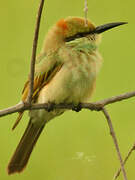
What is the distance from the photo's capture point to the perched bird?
2602mm

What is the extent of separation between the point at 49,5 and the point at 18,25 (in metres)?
0.43

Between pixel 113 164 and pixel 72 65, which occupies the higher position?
pixel 72 65

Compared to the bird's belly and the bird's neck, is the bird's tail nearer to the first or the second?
the bird's belly

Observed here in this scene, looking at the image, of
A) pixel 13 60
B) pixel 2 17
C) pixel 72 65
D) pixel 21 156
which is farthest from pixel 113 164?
pixel 2 17

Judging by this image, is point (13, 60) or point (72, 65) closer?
point (72, 65)

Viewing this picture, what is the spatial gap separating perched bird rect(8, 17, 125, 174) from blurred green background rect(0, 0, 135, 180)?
1.02ft

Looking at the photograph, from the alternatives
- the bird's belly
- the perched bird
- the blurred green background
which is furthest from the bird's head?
the blurred green background

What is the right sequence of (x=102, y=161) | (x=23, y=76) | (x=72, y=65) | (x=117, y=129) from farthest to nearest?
(x=23, y=76)
(x=117, y=129)
(x=102, y=161)
(x=72, y=65)

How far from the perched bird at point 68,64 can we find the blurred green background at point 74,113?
0.31 m

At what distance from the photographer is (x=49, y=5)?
439 centimetres


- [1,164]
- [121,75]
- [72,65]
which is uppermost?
[72,65]

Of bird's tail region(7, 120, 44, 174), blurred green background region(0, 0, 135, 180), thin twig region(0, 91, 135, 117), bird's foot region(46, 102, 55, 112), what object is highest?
thin twig region(0, 91, 135, 117)

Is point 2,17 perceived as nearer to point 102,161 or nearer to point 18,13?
point 18,13

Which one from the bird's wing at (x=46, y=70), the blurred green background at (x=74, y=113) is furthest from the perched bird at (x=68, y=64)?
the blurred green background at (x=74, y=113)
